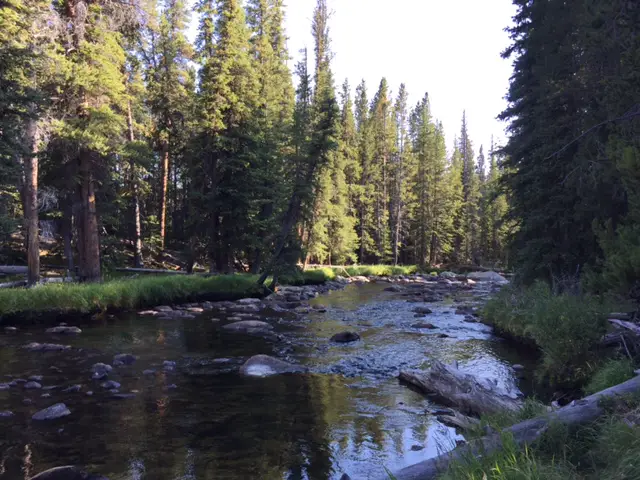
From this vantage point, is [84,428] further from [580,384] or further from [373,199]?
[373,199]

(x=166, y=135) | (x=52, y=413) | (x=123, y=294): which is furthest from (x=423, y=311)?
(x=166, y=135)

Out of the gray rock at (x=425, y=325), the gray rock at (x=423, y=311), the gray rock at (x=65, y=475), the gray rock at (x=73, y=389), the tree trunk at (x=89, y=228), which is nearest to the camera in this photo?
the gray rock at (x=65, y=475)

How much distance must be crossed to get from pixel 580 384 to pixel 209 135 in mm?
23007

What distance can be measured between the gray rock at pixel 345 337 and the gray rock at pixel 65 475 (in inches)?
370

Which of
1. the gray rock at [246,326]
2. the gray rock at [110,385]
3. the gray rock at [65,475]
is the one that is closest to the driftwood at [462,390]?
the gray rock at [65,475]

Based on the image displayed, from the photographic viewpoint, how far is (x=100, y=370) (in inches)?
391

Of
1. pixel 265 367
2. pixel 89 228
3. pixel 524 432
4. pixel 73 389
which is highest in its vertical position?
pixel 89 228

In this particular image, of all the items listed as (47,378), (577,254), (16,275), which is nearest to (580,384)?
(577,254)

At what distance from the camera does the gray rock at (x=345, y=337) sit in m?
14.2

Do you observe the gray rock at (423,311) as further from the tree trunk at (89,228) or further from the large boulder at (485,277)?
the large boulder at (485,277)

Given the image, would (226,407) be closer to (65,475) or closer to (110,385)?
(110,385)

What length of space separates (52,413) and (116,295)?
10904 mm

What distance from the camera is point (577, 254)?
46.6 feet

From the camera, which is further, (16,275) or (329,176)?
(329,176)
